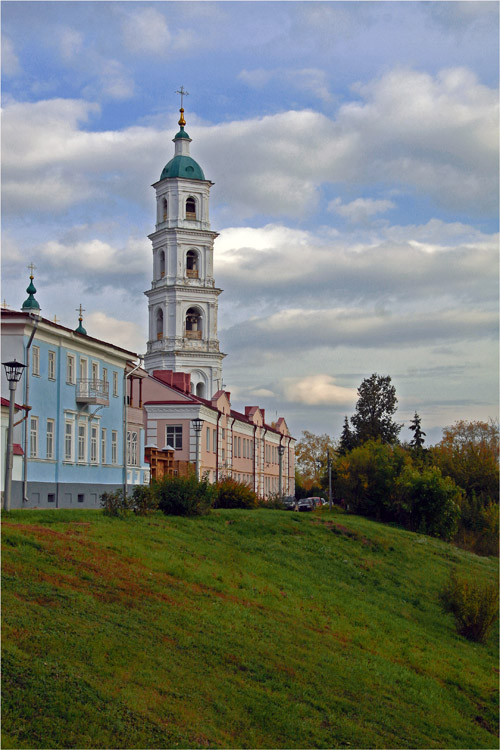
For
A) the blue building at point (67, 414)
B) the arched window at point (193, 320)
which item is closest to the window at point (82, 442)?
→ the blue building at point (67, 414)

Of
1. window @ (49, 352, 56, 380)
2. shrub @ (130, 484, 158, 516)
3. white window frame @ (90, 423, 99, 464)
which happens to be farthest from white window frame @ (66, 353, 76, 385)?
shrub @ (130, 484, 158, 516)

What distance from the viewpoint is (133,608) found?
17875 mm

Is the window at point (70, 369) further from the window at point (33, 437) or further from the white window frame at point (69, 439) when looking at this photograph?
the window at point (33, 437)

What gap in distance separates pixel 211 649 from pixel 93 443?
23.6 meters

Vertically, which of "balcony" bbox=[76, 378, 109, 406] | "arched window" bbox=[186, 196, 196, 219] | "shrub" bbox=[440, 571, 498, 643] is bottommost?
"shrub" bbox=[440, 571, 498, 643]

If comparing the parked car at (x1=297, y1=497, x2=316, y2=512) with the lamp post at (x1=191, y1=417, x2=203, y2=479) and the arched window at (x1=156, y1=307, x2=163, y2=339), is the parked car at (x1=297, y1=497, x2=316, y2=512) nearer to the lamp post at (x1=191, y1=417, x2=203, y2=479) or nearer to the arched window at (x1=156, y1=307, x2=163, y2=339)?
the lamp post at (x1=191, y1=417, x2=203, y2=479)

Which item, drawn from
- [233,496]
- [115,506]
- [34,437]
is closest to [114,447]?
[233,496]

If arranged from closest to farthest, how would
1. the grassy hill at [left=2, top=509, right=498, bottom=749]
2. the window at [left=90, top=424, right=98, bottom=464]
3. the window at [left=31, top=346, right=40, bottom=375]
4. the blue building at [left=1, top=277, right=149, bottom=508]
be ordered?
the grassy hill at [left=2, top=509, right=498, bottom=749], the blue building at [left=1, top=277, right=149, bottom=508], the window at [left=31, top=346, right=40, bottom=375], the window at [left=90, top=424, right=98, bottom=464]

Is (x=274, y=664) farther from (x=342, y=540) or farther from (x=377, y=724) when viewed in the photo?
(x=342, y=540)

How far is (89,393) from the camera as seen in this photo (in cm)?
3791

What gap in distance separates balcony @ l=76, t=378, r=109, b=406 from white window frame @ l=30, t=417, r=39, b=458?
3785 mm

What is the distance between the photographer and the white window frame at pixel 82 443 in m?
38.2

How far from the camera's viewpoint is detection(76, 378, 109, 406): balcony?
37781 mm

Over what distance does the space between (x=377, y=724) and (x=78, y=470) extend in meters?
23.0
